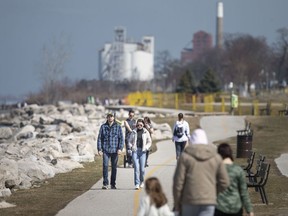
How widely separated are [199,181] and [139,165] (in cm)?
1085

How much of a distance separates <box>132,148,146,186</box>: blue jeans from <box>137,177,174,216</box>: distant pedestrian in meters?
10.2

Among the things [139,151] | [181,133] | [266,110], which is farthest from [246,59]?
[139,151]

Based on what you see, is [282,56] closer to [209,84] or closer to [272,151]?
[209,84]

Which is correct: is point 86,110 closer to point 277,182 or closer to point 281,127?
point 281,127

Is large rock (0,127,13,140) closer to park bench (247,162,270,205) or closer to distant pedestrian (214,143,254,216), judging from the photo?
park bench (247,162,270,205)

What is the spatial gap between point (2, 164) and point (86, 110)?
72.2m

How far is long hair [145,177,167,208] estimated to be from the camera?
39.7 ft

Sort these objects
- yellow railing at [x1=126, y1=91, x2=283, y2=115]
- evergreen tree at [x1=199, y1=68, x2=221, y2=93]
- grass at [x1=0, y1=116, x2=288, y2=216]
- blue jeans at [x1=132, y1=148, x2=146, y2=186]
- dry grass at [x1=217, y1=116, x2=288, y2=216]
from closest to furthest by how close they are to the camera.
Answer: grass at [x1=0, y1=116, x2=288, y2=216], dry grass at [x1=217, y1=116, x2=288, y2=216], blue jeans at [x1=132, y1=148, x2=146, y2=186], yellow railing at [x1=126, y1=91, x2=283, y2=115], evergreen tree at [x1=199, y1=68, x2=221, y2=93]

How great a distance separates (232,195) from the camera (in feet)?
41.5

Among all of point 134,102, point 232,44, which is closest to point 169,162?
point 134,102

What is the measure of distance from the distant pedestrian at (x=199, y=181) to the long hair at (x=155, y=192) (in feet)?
0.58

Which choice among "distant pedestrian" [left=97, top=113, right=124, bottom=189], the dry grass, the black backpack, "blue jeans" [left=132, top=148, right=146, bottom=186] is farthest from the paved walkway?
the dry grass

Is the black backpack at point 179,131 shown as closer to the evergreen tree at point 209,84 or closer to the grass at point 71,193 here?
the grass at point 71,193

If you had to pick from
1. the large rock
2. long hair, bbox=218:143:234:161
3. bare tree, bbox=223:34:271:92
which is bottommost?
the large rock
